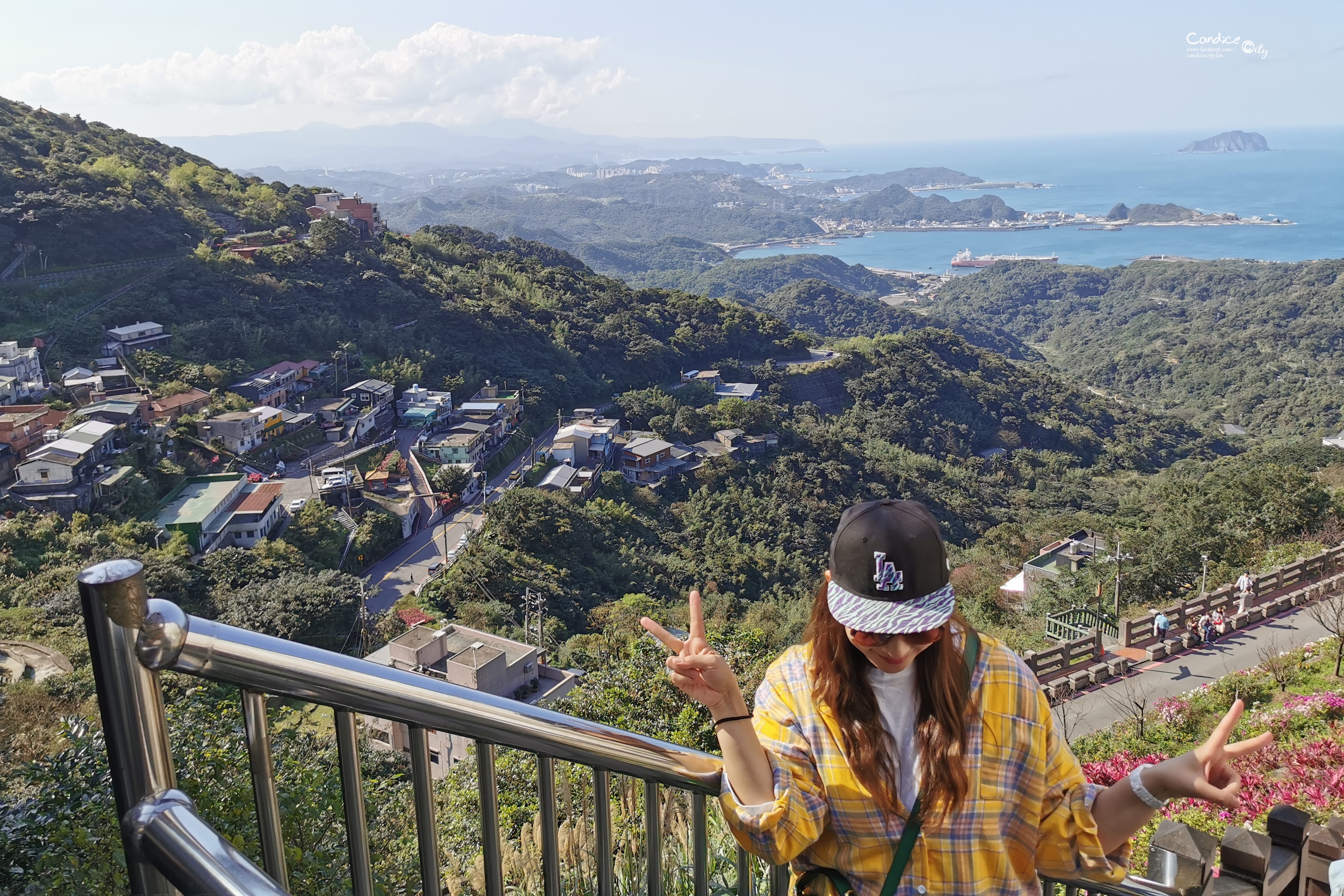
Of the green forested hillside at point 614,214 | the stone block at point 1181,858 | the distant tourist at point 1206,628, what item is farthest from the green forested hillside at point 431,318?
the green forested hillside at point 614,214

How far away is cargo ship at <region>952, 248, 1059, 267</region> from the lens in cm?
6450

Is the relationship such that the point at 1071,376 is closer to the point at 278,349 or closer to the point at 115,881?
the point at 278,349

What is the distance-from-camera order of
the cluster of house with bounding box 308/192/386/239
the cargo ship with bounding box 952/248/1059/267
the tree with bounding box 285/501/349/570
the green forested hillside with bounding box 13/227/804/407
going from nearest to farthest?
the tree with bounding box 285/501/349/570, the green forested hillside with bounding box 13/227/804/407, the cluster of house with bounding box 308/192/386/239, the cargo ship with bounding box 952/248/1059/267

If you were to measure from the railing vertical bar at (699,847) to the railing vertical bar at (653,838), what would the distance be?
0.05 m

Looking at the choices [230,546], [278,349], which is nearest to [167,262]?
[278,349]

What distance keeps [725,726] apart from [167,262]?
78.0 ft

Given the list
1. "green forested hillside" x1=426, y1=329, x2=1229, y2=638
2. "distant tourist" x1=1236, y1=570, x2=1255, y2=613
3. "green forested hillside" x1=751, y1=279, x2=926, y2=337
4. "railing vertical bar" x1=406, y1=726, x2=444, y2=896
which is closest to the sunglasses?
"railing vertical bar" x1=406, y1=726, x2=444, y2=896

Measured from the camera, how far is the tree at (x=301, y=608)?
9883 millimetres

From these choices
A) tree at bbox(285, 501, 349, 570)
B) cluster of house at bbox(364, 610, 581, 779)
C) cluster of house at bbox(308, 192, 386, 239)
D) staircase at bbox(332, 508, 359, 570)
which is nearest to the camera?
cluster of house at bbox(364, 610, 581, 779)

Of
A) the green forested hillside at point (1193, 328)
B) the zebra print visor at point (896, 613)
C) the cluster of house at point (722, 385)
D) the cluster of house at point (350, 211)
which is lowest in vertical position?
the green forested hillside at point (1193, 328)

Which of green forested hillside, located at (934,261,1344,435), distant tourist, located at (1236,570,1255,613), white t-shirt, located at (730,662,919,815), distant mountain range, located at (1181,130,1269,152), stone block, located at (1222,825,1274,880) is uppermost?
distant mountain range, located at (1181,130,1269,152)

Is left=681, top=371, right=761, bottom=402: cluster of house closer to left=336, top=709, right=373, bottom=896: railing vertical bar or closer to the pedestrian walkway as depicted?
the pedestrian walkway

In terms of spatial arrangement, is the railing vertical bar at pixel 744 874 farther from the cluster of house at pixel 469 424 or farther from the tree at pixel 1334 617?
the cluster of house at pixel 469 424

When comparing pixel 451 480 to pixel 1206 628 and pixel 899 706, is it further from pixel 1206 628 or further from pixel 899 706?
pixel 899 706
